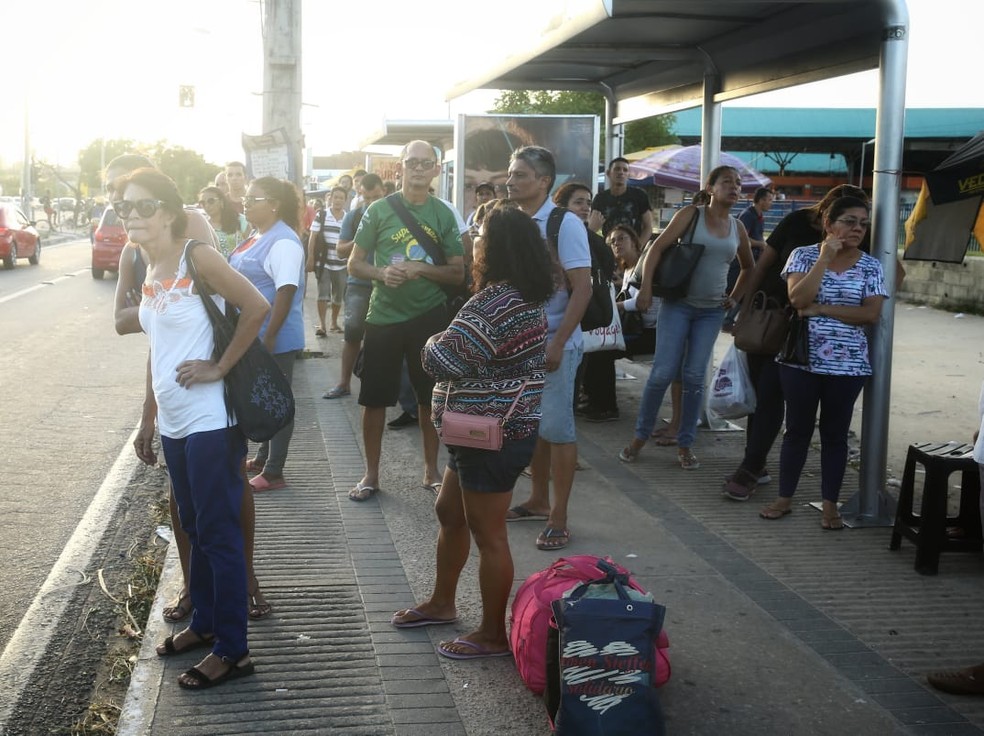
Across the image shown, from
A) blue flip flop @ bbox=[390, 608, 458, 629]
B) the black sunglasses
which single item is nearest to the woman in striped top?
blue flip flop @ bbox=[390, 608, 458, 629]

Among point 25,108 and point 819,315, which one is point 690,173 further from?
point 25,108

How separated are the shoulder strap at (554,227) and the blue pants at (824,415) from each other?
1.56 metres

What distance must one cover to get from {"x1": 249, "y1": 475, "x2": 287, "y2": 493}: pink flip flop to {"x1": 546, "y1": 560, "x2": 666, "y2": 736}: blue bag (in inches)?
134

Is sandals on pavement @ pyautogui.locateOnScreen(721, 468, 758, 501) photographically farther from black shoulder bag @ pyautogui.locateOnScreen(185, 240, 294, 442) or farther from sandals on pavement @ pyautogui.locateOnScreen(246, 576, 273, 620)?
black shoulder bag @ pyautogui.locateOnScreen(185, 240, 294, 442)

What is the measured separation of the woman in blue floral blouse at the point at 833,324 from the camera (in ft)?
18.9

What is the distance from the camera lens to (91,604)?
5.12m

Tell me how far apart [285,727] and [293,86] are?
901 cm

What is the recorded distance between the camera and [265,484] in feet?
21.6

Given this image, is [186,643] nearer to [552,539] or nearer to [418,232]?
[552,539]

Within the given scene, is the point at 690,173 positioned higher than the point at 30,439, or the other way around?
the point at 690,173

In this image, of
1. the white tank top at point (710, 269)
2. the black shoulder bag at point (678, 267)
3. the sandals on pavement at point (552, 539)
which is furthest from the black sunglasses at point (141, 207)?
the white tank top at point (710, 269)

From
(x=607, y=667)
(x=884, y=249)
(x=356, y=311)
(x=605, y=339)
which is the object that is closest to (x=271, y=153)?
(x=356, y=311)

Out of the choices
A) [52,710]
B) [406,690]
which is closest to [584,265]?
[406,690]

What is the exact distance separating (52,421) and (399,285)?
4255 mm
